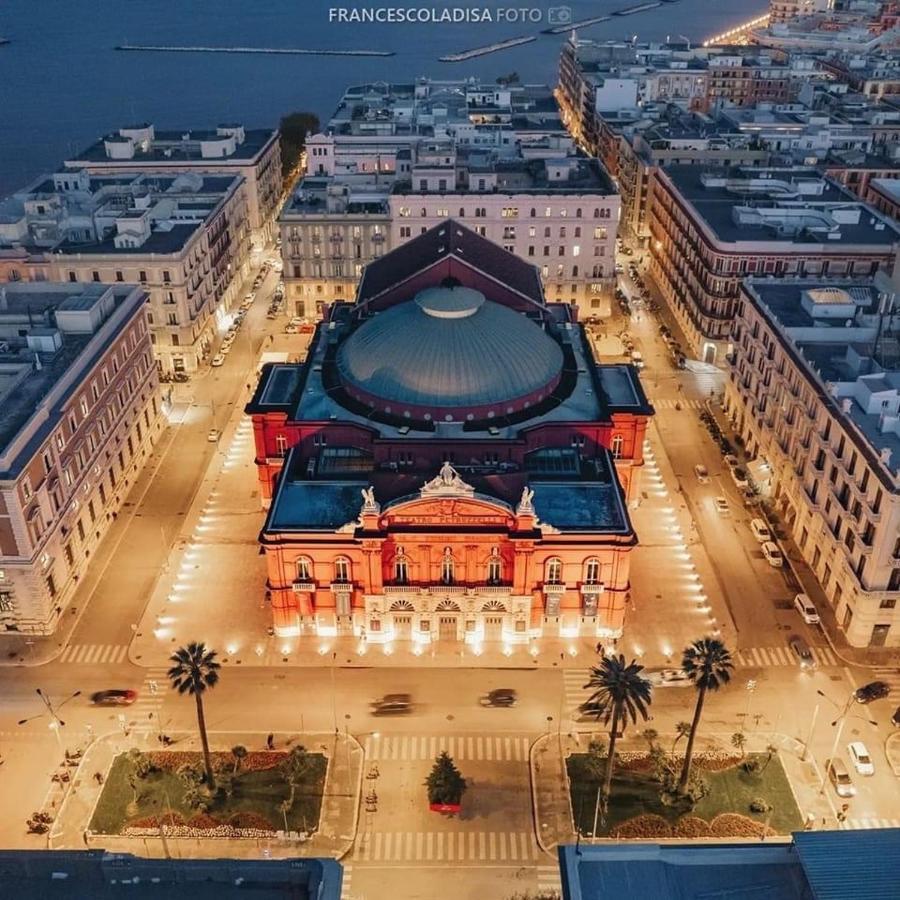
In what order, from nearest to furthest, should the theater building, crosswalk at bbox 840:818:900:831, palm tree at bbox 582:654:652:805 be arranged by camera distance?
palm tree at bbox 582:654:652:805
crosswalk at bbox 840:818:900:831
the theater building

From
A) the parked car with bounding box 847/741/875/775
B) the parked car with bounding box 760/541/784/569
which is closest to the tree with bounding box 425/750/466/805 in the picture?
the parked car with bounding box 847/741/875/775

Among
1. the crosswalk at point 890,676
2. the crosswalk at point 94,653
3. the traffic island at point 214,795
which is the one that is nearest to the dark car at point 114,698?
the crosswalk at point 94,653

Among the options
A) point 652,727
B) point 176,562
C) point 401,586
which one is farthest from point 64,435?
point 652,727

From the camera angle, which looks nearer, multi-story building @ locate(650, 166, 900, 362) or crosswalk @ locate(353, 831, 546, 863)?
crosswalk @ locate(353, 831, 546, 863)

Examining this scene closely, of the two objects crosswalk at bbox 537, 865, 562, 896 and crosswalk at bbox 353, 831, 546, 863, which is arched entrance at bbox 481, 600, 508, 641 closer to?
crosswalk at bbox 353, 831, 546, 863

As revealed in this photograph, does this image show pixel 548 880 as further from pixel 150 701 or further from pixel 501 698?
pixel 150 701

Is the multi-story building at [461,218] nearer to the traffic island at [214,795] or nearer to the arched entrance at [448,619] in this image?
the arched entrance at [448,619]
